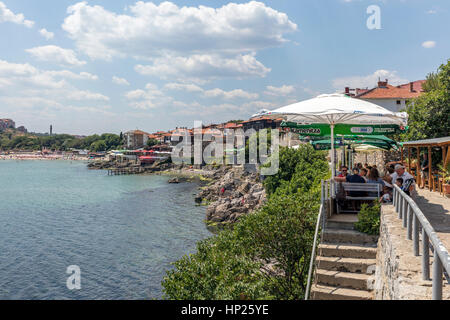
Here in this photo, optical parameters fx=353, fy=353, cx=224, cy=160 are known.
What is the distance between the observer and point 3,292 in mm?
21234

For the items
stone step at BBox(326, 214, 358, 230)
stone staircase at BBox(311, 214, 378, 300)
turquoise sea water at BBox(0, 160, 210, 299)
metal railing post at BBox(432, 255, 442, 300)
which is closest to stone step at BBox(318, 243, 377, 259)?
stone staircase at BBox(311, 214, 378, 300)

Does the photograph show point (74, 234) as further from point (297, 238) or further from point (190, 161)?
point (190, 161)

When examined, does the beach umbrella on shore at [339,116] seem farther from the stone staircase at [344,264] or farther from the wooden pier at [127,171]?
the wooden pier at [127,171]

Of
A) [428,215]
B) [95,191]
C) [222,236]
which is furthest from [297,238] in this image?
[95,191]

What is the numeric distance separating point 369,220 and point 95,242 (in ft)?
92.8

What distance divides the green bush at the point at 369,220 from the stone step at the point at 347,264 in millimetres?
858

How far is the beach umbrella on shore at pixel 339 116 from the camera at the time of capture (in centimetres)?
870

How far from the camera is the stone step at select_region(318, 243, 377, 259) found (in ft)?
25.1

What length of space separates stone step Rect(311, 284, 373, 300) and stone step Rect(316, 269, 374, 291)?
0.34 ft

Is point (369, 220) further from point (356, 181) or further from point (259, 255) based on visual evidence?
point (259, 255)

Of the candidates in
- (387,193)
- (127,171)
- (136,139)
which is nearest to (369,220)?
(387,193)

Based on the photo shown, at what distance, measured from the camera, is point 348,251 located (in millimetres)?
7781

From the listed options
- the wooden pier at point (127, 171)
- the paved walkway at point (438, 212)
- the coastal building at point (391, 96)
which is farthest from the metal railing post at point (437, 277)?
the wooden pier at point (127, 171)
